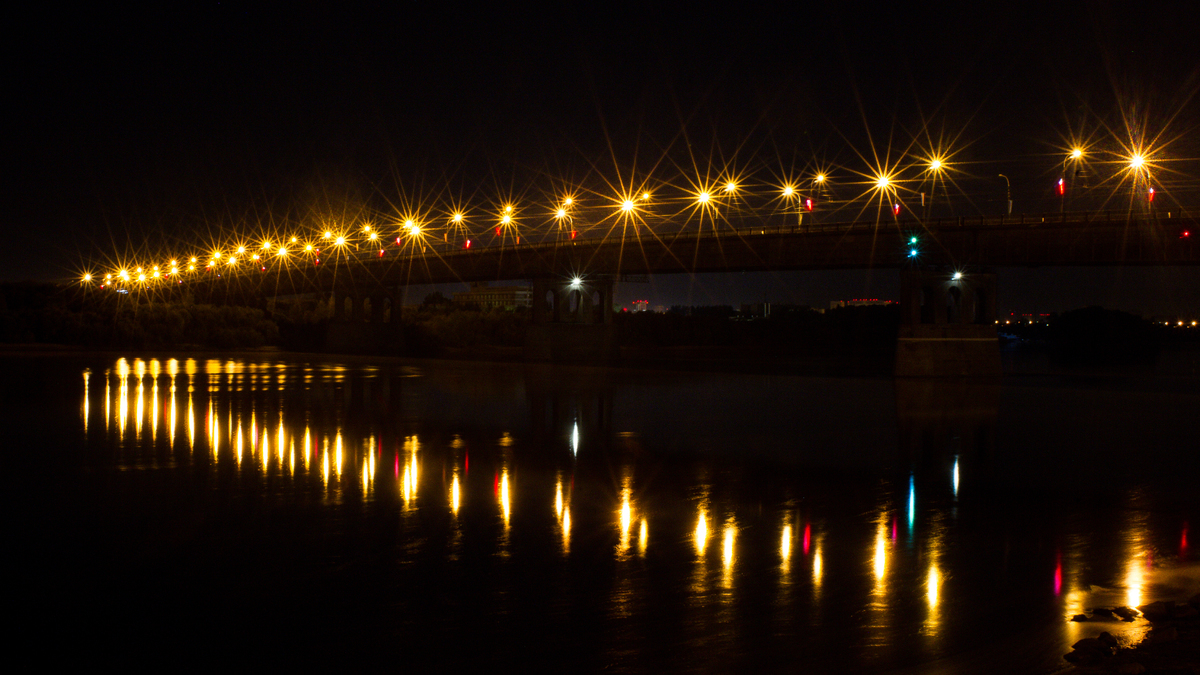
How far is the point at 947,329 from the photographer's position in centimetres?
6159

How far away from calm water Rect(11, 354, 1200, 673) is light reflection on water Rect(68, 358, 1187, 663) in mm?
75

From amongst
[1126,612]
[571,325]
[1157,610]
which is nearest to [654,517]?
[1126,612]

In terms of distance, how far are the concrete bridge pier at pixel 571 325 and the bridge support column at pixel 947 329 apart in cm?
2935

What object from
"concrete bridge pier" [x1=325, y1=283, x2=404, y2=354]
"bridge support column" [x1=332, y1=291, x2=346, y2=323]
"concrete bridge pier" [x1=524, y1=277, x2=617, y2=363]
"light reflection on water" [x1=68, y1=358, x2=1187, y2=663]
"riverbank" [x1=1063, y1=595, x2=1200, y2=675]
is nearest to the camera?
"riverbank" [x1=1063, y1=595, x2=1200, y2=675]

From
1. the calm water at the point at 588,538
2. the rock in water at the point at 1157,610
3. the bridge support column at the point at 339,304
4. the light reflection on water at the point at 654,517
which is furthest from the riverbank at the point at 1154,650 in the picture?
the bridge support column at the point at 339,304

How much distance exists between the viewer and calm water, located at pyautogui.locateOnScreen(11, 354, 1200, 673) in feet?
32.9

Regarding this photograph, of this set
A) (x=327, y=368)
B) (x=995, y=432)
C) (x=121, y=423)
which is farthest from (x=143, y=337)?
(x=995, y=432)

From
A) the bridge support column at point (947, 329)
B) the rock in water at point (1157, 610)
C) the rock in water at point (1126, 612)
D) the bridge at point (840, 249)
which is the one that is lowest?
the rock in water at point (1126, 612)

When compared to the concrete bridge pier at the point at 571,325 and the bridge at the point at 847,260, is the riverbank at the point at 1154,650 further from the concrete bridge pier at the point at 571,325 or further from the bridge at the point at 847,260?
the concrete bridge pier at the point at 571,325

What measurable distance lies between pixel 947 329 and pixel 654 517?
1989 inches

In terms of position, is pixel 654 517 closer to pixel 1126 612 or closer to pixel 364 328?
pixel 1126 612

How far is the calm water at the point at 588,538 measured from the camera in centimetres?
1002

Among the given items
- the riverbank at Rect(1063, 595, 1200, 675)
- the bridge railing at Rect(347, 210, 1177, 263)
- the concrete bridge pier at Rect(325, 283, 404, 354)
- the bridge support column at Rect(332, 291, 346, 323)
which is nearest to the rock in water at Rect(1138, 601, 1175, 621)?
the riverbank at Rect(1063, 595, 1200, 675)

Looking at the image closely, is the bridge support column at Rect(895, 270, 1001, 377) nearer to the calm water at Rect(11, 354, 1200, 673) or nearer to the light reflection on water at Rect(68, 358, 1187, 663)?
the calm water at Rect(11, 354, 1200, 673)
